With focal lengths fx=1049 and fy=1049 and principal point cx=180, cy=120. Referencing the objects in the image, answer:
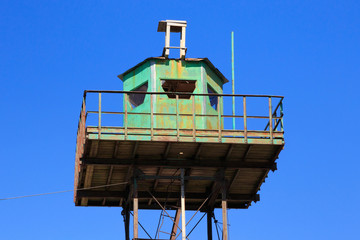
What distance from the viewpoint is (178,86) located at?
40.4 m

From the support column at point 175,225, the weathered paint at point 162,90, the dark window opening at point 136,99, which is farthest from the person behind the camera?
the dark window opening at point 136,99

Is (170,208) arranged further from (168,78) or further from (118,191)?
(168,78)

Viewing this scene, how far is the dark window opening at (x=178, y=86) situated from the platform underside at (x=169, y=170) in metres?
2.94

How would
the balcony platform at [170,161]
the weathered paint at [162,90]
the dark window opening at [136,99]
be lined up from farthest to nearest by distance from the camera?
1. the dark window opening at [136,99]
2. the weathered paint at [162,90]
3. the balcony platform at [170,161]

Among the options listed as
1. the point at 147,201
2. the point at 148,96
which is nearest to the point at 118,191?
the point at 147,201

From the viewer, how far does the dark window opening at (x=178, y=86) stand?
4006cm

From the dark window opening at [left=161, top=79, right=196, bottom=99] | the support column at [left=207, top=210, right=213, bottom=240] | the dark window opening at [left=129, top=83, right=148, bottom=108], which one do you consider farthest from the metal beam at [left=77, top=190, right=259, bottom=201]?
the dark window opening at [left=161, top=79, right=196, bottom=99]

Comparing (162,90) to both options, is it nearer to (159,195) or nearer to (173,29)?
(173,29)

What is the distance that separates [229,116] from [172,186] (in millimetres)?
3994

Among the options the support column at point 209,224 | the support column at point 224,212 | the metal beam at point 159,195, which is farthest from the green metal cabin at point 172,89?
the support column at point 209,224

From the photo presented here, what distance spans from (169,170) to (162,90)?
3139 mm

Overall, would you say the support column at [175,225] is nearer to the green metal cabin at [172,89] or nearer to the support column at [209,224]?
the support column at [209,224]

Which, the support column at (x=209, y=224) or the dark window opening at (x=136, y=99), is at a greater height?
the dark window opening at (x=136, y=99)

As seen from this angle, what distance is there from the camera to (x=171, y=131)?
37375mm
